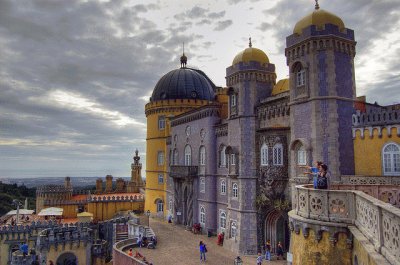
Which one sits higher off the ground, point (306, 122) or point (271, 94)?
point (271, 94)

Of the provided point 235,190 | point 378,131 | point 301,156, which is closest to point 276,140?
point 301,156

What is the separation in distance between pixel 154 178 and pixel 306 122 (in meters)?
27.4

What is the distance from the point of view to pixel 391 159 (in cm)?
1745

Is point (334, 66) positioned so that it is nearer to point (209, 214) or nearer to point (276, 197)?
point (276, 197)

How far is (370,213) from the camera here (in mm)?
7531

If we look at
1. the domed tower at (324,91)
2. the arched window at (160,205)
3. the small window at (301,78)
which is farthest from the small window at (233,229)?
the arched window at (160,205)

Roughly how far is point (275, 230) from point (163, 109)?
22.8m

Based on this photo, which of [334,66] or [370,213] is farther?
[334,66]

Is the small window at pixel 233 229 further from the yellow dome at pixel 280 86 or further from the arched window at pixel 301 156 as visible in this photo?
the yellow dome at pixel 280 86

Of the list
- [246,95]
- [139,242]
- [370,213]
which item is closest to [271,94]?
[246,95]

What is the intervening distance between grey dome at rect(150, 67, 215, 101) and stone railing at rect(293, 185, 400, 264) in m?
31.9

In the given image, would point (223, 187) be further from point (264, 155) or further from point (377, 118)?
point (377, 118)

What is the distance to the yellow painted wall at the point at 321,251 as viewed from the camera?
31.0 ft

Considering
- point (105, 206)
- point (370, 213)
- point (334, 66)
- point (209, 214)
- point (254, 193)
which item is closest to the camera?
point (370, 213)
